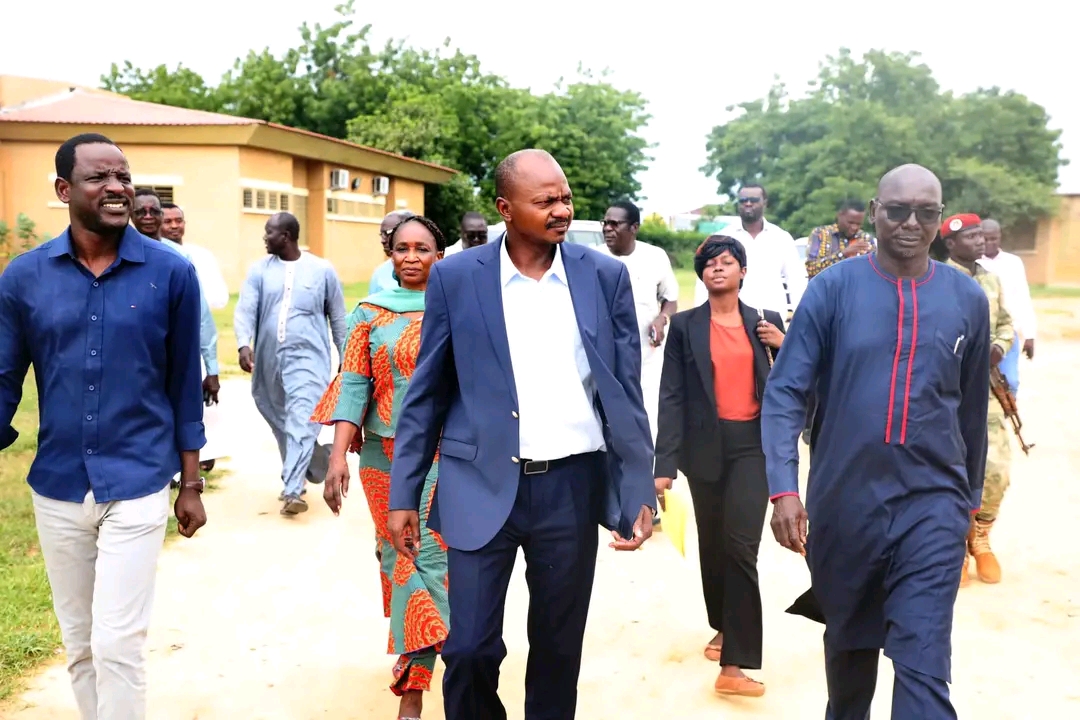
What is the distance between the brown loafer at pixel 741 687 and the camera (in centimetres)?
505

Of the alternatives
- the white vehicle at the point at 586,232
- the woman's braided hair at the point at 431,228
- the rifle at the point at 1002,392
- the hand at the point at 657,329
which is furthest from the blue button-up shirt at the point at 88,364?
the white vehicle at the point at 586,232

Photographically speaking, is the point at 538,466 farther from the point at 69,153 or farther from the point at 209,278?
the point at 209,278

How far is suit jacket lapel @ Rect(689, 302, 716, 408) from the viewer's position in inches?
209

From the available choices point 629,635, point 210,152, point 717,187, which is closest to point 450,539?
point 629,635

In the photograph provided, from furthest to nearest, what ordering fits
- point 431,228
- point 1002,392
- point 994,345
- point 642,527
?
point 1002,392 < point 994,345 < point 431,228 < point 642,527

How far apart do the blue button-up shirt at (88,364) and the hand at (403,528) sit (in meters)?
0.80

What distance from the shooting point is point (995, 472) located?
7008mm

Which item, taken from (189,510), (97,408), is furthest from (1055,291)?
(97,408)

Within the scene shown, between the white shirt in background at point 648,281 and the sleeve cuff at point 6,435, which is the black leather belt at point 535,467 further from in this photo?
the white shirt in background at point 648,281

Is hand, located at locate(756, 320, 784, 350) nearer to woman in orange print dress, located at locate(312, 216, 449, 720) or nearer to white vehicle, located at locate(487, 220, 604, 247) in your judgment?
woman in orange print dress, located at locate(312, 216, 449, 720)

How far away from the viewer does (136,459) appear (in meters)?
3.79

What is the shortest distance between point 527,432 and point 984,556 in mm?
4330

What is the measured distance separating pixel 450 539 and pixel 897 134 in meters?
42.2

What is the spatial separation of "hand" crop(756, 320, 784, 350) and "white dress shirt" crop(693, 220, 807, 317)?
3.14m
